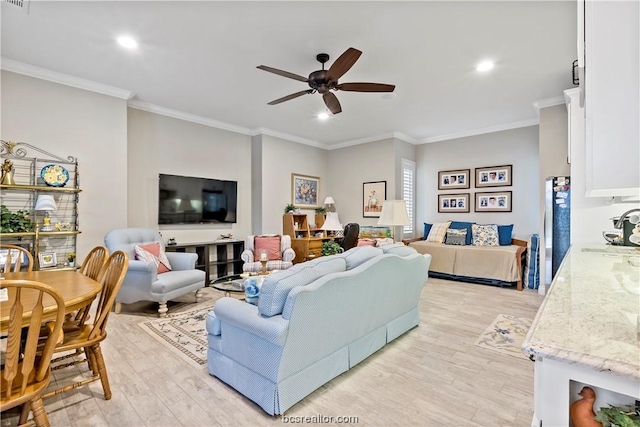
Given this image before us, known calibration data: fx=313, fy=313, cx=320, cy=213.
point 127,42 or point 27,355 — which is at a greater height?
point 127,42

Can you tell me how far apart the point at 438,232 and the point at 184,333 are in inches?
186

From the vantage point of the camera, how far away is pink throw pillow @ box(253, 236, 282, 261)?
487cm

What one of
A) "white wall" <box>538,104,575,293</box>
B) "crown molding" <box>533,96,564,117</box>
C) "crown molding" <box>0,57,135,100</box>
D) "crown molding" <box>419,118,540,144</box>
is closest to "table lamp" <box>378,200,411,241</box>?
"white wall" <box>538,104,575,293</box>

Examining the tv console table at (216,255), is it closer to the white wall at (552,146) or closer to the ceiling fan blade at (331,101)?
the ceiling fan blade at (331,101)

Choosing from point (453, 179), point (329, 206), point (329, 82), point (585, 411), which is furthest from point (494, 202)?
point (585, 411)

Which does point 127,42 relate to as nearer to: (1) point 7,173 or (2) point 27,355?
(1) point 7,173

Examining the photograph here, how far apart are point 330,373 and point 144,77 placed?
3.71 meters

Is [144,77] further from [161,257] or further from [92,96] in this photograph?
[161,257]

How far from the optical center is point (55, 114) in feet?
11.7

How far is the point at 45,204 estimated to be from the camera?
331 centimetres

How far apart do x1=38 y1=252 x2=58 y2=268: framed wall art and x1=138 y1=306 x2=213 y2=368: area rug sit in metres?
1.25

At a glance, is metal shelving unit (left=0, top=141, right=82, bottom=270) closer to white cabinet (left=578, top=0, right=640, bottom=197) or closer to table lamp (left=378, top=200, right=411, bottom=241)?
table lamp (left=378, top=200, right=411, bottom=241)

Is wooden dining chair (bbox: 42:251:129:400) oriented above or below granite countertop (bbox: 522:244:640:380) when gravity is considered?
below

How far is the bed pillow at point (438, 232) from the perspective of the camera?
591 cm
